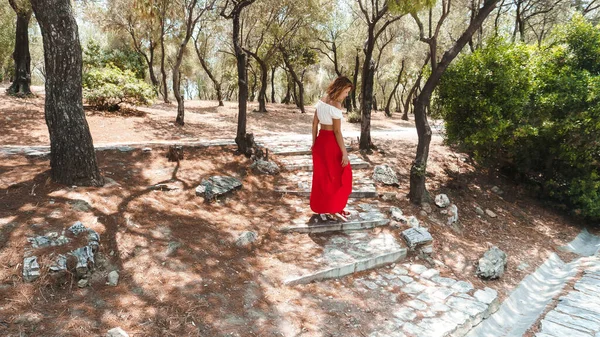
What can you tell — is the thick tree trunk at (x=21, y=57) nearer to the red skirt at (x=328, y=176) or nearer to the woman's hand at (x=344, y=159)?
the red skirt at (x=328, y=176)

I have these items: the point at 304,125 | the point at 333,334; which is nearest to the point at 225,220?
the point at 333,334

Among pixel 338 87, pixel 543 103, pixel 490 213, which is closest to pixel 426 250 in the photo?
pixel 338 87

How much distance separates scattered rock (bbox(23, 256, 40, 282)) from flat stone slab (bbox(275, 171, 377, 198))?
4626 mm

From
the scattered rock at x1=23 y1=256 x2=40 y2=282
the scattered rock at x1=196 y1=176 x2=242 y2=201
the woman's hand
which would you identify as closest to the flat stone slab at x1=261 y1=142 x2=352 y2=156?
the scattered rock at x1=196 y1=176 x2=242 y2=201

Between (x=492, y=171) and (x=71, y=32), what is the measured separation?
468 inches

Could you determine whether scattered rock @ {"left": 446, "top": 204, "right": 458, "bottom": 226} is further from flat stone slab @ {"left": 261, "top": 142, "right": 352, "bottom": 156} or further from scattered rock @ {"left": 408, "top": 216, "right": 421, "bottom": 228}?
flat stone slab @ {"left": 261, "top": 142, "right": 352, "bottom": 156}

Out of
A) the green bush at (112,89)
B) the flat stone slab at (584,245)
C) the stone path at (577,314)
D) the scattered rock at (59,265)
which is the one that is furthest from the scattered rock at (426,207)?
the green bush at (112,89)

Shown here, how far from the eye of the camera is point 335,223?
621cm

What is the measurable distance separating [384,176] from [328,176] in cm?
362

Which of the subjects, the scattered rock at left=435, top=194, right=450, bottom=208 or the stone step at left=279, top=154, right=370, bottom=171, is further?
the stone step at left=279, top=154, right=370, bottom=171

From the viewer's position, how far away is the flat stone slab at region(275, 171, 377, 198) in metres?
7.69

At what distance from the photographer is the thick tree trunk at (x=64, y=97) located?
5059 millimetres

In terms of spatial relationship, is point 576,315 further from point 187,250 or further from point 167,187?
point 167,187

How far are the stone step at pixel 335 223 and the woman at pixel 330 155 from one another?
28 cm
